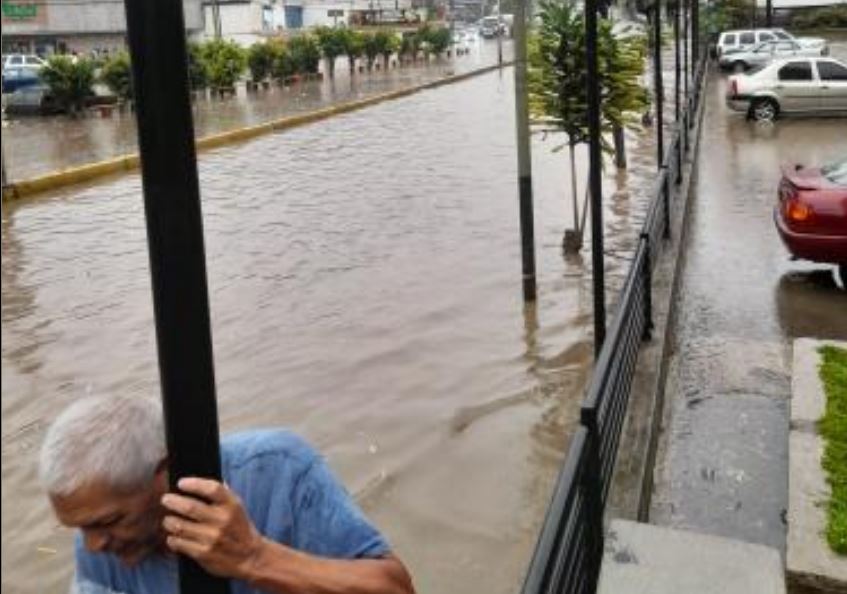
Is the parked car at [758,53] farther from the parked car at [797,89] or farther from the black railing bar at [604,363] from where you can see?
the black railing bar at [604,363]

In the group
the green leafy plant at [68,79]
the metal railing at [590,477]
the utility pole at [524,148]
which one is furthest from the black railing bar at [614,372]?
the green leafy plant at [68,79]

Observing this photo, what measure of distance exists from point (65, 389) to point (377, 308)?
301cm

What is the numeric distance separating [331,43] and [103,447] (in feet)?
168

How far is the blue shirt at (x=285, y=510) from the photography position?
79.1 inches

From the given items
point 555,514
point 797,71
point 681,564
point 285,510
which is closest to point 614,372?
point 681,564

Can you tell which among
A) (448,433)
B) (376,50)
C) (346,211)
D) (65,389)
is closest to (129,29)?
(448,433)

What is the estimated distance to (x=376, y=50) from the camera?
185ft

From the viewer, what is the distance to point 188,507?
158cm

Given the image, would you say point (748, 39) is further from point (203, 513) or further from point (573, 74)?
point (203, 513)

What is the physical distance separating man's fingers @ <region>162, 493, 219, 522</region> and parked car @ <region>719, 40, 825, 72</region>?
36.5 metres

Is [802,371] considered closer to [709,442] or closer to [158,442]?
[709,442]

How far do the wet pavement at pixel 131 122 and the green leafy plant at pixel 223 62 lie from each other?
2.29 ft

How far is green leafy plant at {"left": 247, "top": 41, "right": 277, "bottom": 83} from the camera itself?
41.8m

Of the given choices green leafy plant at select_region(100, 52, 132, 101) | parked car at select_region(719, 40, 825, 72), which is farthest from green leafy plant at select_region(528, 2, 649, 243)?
parked car at select_region(719, 40, 825, 72)
